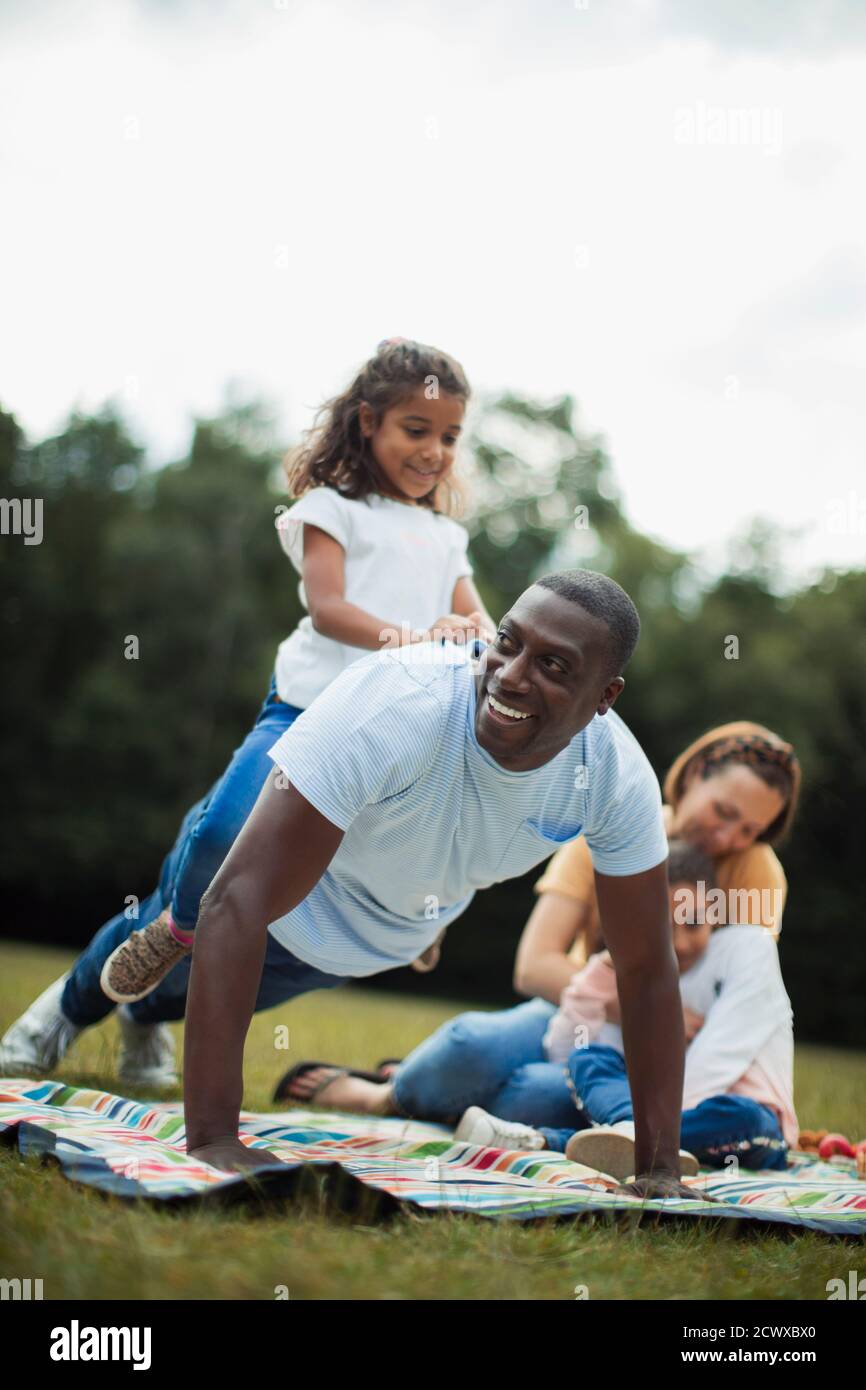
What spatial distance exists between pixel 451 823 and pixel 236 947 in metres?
0.68

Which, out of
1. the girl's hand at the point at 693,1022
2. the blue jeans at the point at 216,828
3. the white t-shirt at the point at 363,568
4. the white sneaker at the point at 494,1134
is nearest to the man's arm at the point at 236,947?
the blue jeans at the point at 216,828

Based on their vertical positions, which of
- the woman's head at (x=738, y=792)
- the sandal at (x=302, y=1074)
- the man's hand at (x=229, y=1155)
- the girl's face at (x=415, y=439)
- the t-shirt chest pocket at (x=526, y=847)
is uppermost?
the girl's face at (x=415, y=439)

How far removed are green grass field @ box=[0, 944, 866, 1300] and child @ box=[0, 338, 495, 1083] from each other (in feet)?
4.15

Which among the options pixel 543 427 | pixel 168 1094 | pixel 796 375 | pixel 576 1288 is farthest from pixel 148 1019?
pixel 543 427

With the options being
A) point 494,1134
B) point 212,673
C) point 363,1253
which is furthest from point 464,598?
point 212,673

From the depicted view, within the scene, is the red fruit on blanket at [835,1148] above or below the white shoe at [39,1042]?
below

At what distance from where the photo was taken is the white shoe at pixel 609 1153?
10.8ft

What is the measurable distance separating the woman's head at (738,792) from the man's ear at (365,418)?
177 centimetres

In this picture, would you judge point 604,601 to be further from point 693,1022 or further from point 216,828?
point 693,1022

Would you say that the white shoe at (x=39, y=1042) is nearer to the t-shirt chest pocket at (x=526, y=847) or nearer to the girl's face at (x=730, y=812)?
the t-shirt chest pocket at (x=526, y=847)

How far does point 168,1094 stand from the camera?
13.8 feet

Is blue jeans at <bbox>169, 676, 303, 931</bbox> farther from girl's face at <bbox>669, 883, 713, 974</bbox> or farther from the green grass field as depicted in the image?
girl's face at <bbox>669, 883, 713, 974</bbox>

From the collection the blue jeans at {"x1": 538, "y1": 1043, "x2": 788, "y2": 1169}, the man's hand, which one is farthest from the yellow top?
the man's hand

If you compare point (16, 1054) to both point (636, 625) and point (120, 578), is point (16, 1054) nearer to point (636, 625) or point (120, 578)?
point (636, 625)
